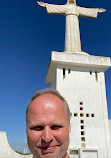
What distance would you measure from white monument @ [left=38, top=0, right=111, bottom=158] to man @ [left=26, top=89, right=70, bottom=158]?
11498mm

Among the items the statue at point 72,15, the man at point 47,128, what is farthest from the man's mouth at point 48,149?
the statue at point 72,15

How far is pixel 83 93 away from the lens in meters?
14.1

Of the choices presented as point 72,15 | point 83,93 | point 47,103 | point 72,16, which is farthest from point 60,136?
point 72,15

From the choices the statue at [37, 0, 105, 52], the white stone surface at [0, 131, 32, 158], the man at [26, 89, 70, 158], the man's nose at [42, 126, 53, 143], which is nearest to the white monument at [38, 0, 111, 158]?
the statue at [37, 0, 105, 52]

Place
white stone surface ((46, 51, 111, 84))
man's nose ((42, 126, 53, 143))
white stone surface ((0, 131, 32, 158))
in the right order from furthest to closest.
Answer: white stone surface ((46, 51, 111, 84))
white stone surface ((0, 131, 32, 158))
man's nose ((42, 126, 53, 143))

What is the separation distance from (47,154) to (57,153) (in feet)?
0.36

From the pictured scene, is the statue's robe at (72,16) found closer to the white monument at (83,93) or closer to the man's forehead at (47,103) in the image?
the white monument at (83,93)

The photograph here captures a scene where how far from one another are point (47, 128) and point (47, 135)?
0.27ft

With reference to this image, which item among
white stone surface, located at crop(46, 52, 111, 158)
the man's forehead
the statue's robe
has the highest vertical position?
the statue's robe

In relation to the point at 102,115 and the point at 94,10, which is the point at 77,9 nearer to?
the point at 94,10

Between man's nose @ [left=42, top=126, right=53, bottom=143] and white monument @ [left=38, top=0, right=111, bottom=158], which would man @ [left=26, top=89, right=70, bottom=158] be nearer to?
man's nose @ [left=42, top=126, right=53, bottom=143]

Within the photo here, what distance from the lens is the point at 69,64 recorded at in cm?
1498

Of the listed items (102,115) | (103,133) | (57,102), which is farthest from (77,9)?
(57,102)

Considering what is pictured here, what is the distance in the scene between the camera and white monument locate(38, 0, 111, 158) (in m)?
12.5
